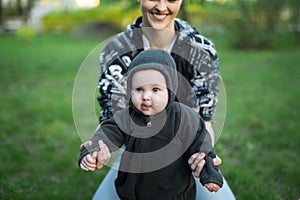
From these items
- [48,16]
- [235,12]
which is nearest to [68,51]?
[235,12]

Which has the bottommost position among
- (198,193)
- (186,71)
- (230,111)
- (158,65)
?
(230,111)

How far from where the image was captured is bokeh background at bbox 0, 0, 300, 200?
11.4 feet

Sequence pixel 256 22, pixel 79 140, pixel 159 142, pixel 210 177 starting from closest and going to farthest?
pixel 210 177, pixel 159 142, pixel 79 140, pixel 256 22

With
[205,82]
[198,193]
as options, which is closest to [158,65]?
[205,82]

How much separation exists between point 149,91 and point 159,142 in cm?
24

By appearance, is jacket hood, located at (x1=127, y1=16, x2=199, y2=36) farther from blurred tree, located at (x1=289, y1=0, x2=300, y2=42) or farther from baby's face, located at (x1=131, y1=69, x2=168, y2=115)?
blurred tree, located at (x1=289, y1=0, x2=300, y2=42)

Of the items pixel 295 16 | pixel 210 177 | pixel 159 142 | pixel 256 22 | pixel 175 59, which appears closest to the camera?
pixel 210 177

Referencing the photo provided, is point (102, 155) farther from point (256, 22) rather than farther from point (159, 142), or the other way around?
point (256, 22)

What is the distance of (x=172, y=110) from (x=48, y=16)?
21.6 meters

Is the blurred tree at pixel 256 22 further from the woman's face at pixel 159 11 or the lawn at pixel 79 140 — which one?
the woman's face at pixel 159 11

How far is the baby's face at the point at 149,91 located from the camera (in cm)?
168

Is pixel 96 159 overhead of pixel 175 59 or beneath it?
beneath

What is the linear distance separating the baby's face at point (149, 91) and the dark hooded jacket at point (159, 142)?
0.11ft

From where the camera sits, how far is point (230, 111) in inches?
226
